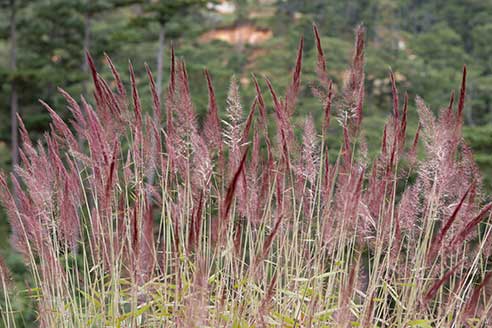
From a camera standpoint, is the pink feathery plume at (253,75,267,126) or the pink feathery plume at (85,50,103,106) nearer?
the pink feathery plume at (85,50,103,106)

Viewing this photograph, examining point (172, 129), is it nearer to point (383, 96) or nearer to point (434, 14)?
point (383, 96)

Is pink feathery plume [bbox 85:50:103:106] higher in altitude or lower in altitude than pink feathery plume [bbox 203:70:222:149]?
higher

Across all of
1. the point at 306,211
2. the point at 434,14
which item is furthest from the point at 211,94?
the point at 434,14

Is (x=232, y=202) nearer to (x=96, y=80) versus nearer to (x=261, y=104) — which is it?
(x=261, y=104)

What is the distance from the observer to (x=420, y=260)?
1705 mm

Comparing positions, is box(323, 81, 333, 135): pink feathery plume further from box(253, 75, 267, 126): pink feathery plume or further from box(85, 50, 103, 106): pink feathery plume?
box(85, 50, 103, 106): pink feathery plume

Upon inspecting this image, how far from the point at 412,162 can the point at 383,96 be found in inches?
742

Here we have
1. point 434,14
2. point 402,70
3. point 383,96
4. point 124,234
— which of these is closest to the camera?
point 124,234

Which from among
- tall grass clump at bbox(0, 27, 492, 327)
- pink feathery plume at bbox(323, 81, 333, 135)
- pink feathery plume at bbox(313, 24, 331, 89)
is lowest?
tall grass clump at bbox(0, 27, 492, 327)

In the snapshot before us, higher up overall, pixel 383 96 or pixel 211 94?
pixel 211 94

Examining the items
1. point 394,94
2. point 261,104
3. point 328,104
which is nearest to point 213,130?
point 261,104

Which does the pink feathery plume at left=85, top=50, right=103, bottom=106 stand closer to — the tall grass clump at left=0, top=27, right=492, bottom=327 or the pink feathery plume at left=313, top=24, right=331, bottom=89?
the tall grass clump at left=0, top=27, right=492, bottom=327

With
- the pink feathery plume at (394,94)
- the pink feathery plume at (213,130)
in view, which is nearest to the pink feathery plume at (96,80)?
the pink feathery plume at (213,130)

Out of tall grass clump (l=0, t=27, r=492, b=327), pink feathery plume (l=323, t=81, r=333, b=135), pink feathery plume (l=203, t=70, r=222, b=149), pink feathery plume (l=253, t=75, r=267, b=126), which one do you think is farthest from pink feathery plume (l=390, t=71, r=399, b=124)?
pink feathery plume (l=203, t=70, r=222, b=149)
